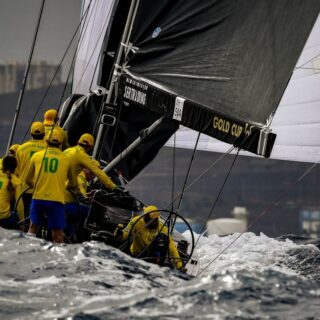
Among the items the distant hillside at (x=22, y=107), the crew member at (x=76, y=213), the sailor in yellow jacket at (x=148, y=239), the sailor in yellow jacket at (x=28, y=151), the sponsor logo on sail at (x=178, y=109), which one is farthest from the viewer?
the distant hillside at (x=22, y=107)

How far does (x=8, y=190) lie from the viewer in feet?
27.8

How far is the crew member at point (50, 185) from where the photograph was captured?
7789 millimetres

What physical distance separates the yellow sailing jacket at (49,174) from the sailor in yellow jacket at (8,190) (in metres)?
0.50

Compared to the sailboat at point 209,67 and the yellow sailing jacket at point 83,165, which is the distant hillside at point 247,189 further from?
the yellow sailing jacket at point 83,165

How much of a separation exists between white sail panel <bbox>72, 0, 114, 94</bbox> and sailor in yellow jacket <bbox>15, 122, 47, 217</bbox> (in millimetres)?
4341

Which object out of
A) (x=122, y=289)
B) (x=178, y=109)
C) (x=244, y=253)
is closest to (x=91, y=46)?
(x=244, y=253)

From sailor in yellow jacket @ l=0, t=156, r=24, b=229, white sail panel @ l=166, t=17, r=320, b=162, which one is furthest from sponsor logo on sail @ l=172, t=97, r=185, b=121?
white sail panel @ l=166, t=17, r=320, b=162

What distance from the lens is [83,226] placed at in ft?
27.8

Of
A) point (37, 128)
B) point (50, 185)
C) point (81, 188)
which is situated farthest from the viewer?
point (81, 188)

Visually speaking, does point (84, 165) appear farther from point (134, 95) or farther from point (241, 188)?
point (241, 188)

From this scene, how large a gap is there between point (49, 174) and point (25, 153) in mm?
898

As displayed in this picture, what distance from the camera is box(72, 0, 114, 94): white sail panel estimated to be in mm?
13039

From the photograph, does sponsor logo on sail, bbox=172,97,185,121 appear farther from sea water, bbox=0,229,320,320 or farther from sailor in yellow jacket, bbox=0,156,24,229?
sailor in yellow jacket, bbox=0,156,24,229

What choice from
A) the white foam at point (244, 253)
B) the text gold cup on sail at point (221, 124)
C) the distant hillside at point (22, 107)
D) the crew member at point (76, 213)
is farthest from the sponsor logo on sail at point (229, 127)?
the distant hillside at point (22, 107)
